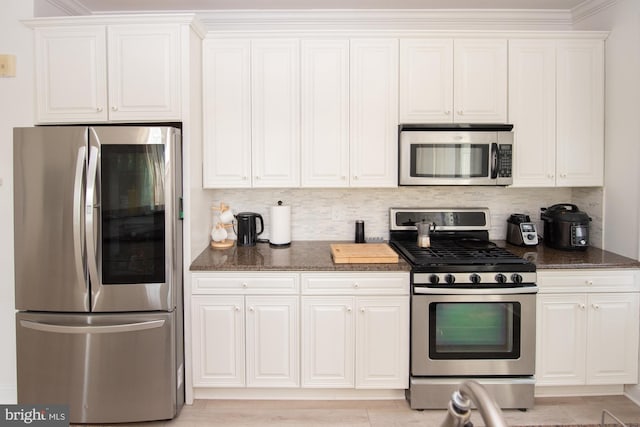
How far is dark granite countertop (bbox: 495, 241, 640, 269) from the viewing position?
8.59ft

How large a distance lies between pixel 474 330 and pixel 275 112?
6.48 ft

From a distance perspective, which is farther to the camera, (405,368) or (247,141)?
(247,141)

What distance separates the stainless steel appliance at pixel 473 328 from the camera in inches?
99.7

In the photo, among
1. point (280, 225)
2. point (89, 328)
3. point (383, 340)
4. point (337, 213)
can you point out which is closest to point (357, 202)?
point (337, 213)

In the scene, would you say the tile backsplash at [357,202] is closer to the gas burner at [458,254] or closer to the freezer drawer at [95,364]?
the gas burner at [458,254]

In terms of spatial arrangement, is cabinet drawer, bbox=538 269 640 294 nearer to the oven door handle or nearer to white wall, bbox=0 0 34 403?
the oven door handle

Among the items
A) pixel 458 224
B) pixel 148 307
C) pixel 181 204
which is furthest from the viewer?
pixel 458 224

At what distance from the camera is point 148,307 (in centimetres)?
243

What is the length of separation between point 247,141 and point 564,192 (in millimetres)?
2579

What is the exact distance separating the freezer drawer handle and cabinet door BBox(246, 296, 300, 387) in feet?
1.93

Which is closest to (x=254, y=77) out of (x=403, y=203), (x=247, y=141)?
(x=247, y=141)

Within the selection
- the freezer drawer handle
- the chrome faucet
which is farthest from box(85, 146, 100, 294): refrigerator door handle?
the chrome faucet

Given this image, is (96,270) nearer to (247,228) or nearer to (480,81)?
(247,228)

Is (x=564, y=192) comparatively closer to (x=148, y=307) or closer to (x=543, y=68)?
(x=543, y=68)
